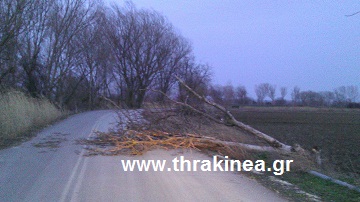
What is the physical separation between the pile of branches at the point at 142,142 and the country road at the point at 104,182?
815mm

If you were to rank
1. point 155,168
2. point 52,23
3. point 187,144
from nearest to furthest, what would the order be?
1. point 155,168
2. point 187,144
3. point 52,23

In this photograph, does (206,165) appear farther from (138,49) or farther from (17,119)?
(138,49)

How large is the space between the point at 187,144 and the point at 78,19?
29.0 m

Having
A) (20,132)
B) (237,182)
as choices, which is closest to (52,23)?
(20,132)

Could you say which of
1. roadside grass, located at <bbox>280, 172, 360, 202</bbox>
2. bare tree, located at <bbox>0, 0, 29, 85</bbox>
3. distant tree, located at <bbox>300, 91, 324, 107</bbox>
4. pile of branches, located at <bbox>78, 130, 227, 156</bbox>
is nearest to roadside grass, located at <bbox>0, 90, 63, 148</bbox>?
bare tree, located at <bbox>0, 0, 29, 85</bbox>

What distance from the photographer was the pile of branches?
12820 mm

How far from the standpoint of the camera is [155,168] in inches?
404

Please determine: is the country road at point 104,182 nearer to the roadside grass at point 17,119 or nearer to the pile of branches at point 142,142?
the pile of branches at point 142,142

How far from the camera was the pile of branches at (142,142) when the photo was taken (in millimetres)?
12820

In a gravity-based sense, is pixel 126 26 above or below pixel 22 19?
above

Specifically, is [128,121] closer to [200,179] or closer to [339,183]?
[200,179]

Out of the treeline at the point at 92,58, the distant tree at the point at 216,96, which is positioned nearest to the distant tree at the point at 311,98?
the treeline at the point at 92,58

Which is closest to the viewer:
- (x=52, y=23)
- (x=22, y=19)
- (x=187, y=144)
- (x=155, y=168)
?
(x=155, y=168)

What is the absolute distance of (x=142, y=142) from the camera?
43.0 ft
